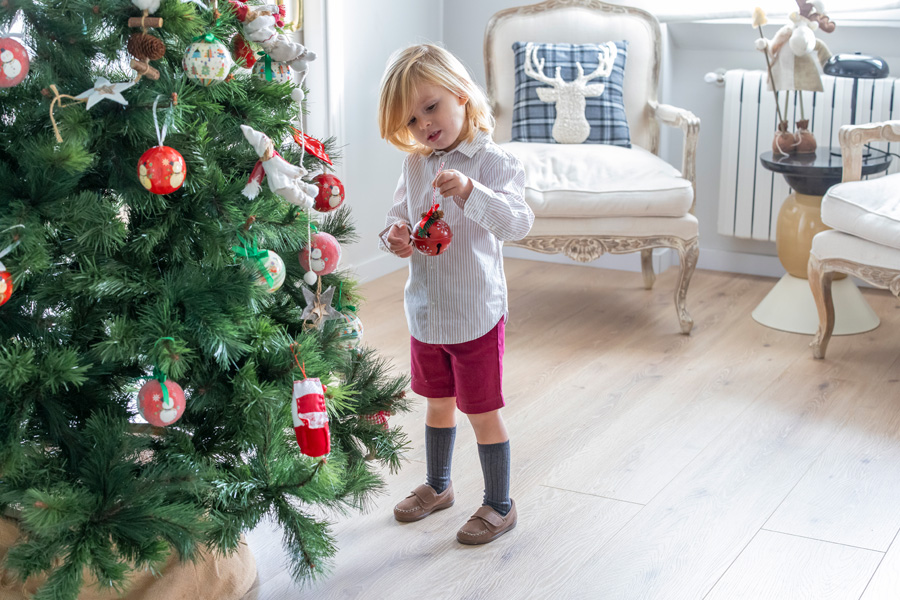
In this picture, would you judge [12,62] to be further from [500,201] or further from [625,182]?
[625,182]

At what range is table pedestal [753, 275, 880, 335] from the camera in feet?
9.61

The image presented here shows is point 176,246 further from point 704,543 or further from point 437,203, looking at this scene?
point 704,543

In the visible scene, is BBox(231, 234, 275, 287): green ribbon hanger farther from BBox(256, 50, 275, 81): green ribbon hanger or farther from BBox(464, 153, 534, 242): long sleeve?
BBox(464, 153, 534, 242): long sleeve

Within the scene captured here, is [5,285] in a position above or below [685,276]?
above

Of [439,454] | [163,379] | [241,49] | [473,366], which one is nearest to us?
[163,379]

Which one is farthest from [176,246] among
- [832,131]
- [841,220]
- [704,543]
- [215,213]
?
[832,131]

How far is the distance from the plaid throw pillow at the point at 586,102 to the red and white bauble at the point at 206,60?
2103mm

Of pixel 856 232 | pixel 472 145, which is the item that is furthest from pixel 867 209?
pixel 472 145

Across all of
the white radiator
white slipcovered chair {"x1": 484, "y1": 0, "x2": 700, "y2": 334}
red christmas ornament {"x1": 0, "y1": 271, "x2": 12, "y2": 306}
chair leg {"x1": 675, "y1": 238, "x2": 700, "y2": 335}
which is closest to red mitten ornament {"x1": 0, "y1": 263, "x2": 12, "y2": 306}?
red christmas ornament {"x1": 0, "y1": 271, "x2": 12, "y2": 306}

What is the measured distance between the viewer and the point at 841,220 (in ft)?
8.37

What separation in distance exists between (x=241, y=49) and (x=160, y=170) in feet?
0.95

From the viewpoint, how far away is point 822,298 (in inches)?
105

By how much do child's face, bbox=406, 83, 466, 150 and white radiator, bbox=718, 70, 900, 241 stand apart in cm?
201

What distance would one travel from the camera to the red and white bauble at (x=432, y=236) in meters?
1.58
